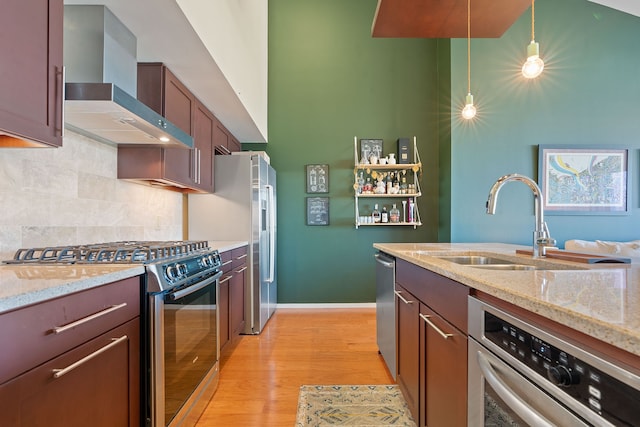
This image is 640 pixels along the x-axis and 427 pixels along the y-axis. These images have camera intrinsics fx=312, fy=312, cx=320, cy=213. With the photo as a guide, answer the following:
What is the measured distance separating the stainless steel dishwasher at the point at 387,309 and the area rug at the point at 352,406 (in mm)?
166

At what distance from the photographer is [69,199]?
181 cm

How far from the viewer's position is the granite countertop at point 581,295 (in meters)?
0.52

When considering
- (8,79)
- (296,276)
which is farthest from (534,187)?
(296,276)

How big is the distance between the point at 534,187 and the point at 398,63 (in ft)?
10.6

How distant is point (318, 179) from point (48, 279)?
3.34m

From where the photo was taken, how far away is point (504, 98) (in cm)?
355

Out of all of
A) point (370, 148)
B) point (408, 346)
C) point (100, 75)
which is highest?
point (370, 148)

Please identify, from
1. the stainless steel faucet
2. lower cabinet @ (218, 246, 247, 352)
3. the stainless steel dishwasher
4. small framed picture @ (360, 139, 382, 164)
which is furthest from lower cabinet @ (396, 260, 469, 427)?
small framed picture @ (360, 139, 382, 164)

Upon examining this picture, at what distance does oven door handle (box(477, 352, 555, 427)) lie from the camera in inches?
25.8

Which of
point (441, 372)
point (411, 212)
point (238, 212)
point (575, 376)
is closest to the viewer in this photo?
point (575, 376)

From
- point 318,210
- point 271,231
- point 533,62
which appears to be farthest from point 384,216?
point 533,62

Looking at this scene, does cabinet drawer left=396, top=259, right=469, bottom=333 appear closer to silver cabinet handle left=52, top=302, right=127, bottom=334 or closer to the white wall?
silver cabinet handle left=52, top=302, right=127, bottom=334

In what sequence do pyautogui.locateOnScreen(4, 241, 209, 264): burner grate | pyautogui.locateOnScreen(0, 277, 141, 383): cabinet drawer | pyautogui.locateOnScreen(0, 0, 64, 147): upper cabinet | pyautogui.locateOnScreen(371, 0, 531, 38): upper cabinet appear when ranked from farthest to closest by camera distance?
1. pyautogui.locateOnScreen(371, 0, 531, 38): upper cabinet
2. pyautogui.locateOnScreen(4, 241, 209, 264): burner grate
3. pyautogui.locateOnScreen(0, 0, 64, 147): upper cabinet
4. pyautogui.locateOnScreen(0, 277, 141, 383): cabinet drawer

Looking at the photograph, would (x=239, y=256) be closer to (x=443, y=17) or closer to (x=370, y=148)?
(x=370, y=148)
